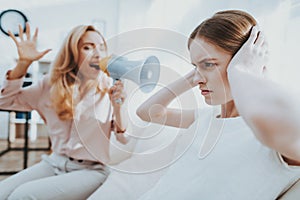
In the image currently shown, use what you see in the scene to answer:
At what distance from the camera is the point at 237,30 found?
70cm

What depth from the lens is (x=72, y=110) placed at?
146cm

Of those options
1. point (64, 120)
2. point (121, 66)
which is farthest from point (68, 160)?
point (121, 66)

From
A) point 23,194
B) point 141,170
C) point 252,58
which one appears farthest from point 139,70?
point 23,194

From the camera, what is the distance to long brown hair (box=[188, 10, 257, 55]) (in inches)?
27.7

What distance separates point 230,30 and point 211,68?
0.10 metres

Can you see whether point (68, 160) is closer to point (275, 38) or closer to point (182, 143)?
point (182, 143)

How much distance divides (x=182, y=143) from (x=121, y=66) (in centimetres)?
33

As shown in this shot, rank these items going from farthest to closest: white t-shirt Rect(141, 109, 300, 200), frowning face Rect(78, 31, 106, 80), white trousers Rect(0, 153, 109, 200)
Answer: frowning face Rect(78, 31, 106, 80), white trousers Rect(0, 153, 109, 200), white t-shirt Rect(141, 109, 300, 200)

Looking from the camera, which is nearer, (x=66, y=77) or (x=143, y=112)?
(x=143, y=112)

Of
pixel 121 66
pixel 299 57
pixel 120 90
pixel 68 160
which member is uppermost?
pixel 299 57

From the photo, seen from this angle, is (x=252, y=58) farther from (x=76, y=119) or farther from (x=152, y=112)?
(x=76, y=119)

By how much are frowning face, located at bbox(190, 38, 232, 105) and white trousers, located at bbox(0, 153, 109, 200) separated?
731 millimetres

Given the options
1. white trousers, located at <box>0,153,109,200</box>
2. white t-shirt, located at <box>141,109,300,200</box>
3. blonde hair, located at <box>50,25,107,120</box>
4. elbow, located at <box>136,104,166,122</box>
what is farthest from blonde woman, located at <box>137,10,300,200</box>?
blonde hair, located at <box>50,25,107,120</box>

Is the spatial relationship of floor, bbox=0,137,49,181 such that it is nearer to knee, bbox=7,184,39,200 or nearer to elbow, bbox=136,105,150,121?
knee, bbox=7,184,39,200
